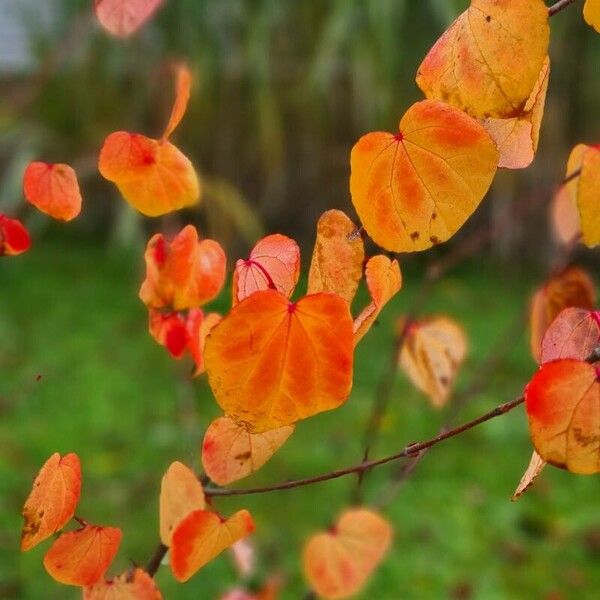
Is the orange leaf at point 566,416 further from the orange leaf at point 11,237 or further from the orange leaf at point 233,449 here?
the orange leaf at point 11,237

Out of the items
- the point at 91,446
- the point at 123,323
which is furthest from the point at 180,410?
the point at 123,323

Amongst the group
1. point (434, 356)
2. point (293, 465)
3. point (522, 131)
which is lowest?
point (293, 465)

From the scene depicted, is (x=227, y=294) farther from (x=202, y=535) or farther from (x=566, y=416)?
(x=566, y=416)

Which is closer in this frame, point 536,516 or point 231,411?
point 231,411

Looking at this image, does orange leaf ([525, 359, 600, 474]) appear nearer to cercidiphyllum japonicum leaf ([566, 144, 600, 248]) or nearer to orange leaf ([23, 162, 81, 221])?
cercidiphyllum japonicum leaf ([566, 144, 600, 248])

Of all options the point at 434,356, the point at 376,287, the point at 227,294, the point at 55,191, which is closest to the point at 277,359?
the point at 376,287

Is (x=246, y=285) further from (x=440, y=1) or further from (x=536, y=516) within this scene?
(x=440, y=1)

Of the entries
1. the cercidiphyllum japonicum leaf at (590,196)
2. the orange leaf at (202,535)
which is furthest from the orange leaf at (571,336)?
the orange leaf at (202,535)
